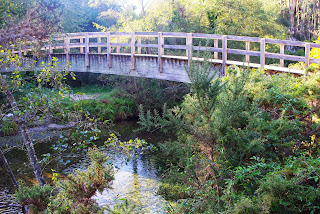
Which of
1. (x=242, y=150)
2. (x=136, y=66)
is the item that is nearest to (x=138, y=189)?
(x=242, y=150)

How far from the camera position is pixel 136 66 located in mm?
13227

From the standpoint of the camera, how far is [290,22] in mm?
28250

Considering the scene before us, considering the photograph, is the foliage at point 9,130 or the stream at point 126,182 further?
the foliage at point 9,130

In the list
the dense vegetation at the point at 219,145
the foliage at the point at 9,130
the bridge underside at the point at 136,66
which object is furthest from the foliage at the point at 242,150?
the foliage at the point at 9,130

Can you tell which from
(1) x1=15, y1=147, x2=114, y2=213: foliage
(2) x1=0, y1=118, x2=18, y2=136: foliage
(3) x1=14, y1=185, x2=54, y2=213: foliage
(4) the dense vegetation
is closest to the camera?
(4) the dense vegetation

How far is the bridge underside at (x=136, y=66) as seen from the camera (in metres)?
11.7

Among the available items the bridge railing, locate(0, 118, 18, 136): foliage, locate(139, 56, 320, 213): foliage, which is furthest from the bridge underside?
locate(139, 56, 320, 213): foliage

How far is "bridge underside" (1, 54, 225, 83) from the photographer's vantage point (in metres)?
11.7

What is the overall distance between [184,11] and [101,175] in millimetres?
14564

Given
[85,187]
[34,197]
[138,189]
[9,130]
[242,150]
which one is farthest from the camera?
[9,130]

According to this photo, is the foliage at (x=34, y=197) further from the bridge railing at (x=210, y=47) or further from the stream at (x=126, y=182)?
the bridge railing at (x=210, y=47)

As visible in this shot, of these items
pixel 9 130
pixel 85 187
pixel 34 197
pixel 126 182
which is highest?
pixel 85 187

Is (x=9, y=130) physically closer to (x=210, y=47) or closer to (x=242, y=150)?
(x=210, y=47)

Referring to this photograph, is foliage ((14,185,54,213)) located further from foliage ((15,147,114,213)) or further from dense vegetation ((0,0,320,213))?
foliage ((15,147,114,213))
